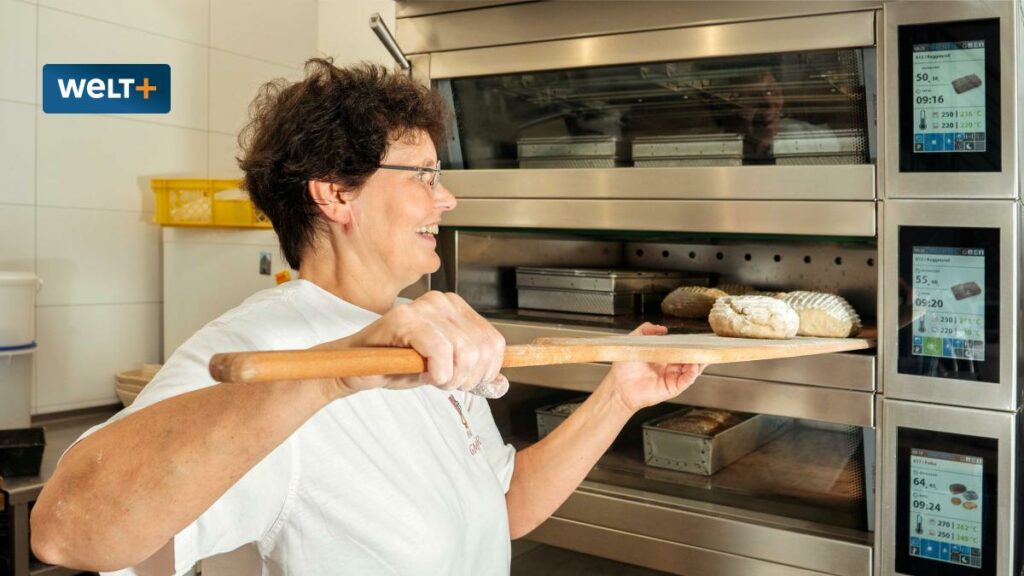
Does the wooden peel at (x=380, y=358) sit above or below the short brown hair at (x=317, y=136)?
below

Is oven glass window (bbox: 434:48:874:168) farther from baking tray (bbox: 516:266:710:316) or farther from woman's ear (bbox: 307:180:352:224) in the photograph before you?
woman's ear (bbox: 307:180:352:224)

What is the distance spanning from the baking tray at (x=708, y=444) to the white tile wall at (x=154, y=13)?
2.27m

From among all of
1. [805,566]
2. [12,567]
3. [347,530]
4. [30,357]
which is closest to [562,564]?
[805,566]

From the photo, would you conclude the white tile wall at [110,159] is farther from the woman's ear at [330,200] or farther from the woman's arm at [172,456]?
the woman's arm at [172,456]

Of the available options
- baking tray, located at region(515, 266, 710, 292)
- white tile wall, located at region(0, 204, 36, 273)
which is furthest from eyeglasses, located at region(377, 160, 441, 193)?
white tile wall, located at region(0, 204, 36, 273)

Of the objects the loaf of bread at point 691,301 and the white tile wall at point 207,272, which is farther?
the white tile wall at point 207,272

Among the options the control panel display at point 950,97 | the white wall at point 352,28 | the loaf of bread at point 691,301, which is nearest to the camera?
the control panel display at point 950,97

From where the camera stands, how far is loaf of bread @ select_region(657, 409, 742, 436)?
1.52 meters

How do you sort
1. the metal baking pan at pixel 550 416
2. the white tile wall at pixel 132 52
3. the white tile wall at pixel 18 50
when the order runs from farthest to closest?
1. the white tile wall at pixel 132 52
2. the white tile wall at pixel 18 50
3. the metal baking pan at pixel 550 416

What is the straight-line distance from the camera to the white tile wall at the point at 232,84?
10.2ft

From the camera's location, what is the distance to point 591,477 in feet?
5.18

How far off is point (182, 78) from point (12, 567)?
5.59 feet

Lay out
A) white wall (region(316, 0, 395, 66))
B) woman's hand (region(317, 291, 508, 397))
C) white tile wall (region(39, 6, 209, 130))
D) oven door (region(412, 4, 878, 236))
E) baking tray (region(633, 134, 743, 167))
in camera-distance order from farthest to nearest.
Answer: white tile wall (region(39, 6, 209, 130)) → white wall (region(316, 0, 395, 66)) → baking tray (region(633, 134, 743, 167)) → oven door (region(412, 4, 878, 236)) → woman's hand (region(317, 291, 508, 397))

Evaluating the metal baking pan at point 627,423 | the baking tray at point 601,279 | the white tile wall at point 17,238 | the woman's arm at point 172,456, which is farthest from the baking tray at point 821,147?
the white tile wall at point 17,238
